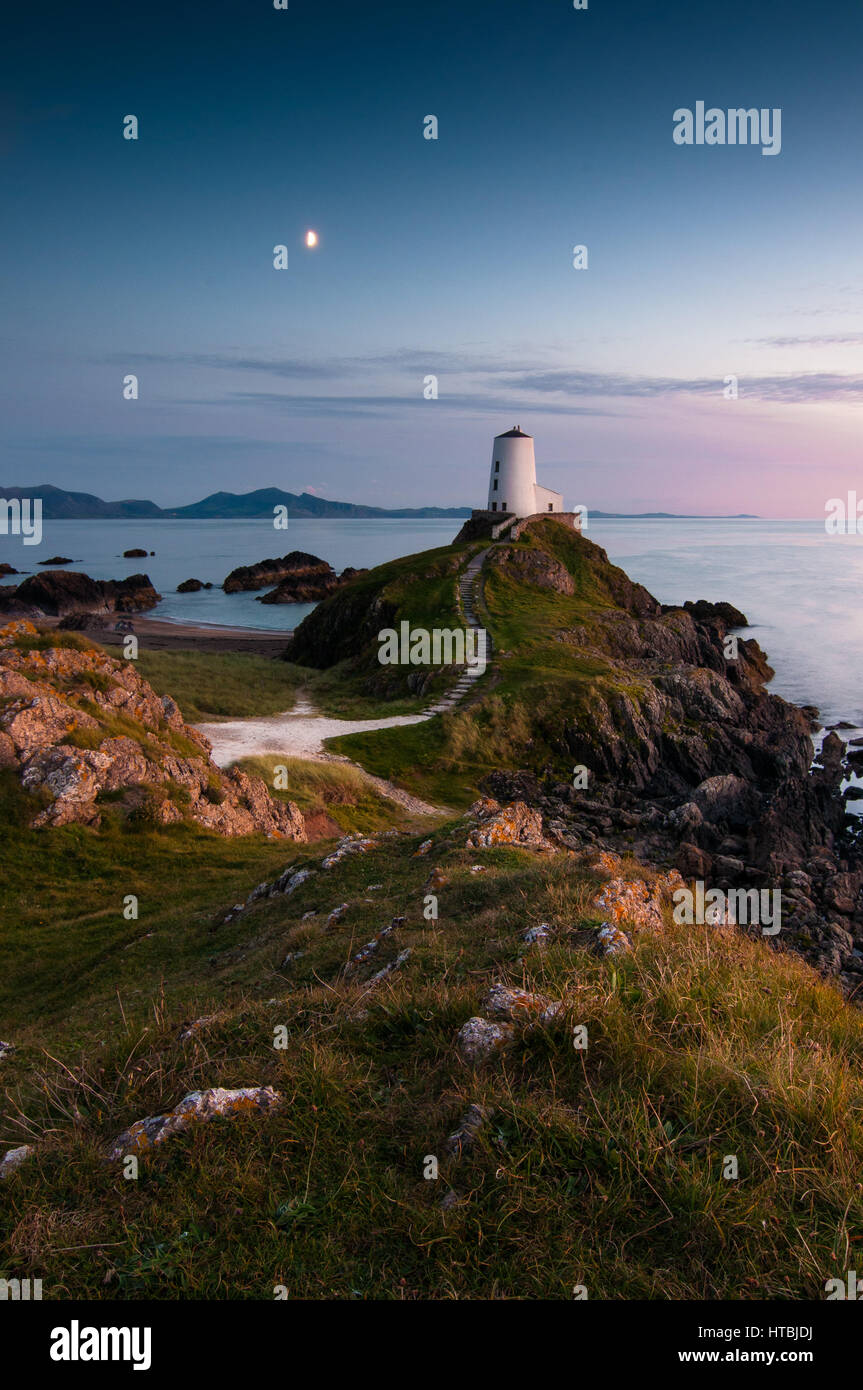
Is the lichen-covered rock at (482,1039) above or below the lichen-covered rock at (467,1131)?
above

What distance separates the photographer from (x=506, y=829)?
16750mm

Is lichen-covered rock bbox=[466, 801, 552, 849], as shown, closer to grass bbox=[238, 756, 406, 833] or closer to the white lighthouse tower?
grass bbox=[238, 756, 406, 833]

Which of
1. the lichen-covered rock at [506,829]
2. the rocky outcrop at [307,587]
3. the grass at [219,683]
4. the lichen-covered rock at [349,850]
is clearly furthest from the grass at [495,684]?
the rocky outcrop at [307,587]

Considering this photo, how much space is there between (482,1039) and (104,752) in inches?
808

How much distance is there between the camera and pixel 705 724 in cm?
4494

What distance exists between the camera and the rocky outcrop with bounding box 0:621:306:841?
885 inches

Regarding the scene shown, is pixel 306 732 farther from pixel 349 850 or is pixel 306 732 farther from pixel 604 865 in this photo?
pixel 604 865

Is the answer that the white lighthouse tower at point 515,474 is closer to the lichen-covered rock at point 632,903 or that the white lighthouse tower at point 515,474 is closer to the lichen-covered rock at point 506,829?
the lichen-covered rock at point 506,829

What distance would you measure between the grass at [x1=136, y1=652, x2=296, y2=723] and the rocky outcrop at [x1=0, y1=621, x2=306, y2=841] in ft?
37.0

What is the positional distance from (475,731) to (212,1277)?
36.2 meters

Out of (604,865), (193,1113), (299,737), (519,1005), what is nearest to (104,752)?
(299,737)

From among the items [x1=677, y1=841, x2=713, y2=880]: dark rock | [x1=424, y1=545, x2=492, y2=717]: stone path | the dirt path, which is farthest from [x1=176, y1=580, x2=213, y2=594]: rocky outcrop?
[x1=677, y1=841, x2=713, y2=880]: dark rock

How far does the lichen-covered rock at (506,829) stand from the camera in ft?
52.0

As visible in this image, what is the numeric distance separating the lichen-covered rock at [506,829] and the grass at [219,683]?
23.9 metres
